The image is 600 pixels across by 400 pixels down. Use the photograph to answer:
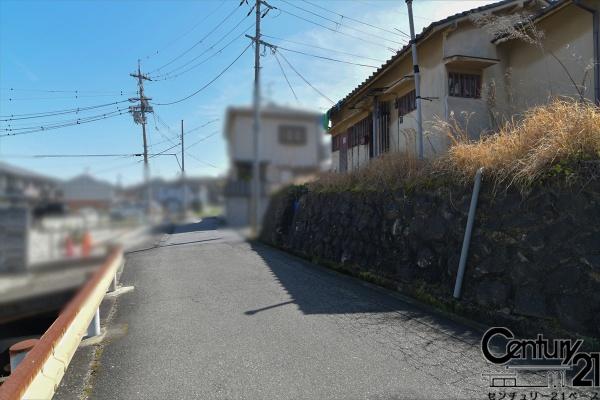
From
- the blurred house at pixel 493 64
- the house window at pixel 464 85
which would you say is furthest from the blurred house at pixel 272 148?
the house window at pixel 464 85

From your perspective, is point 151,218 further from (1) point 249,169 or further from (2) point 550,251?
(2) point 550,251

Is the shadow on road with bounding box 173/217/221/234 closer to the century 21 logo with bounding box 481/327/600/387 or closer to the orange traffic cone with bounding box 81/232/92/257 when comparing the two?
the orange traffic cone with bounding box 81/232/92/257

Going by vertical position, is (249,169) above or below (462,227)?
above

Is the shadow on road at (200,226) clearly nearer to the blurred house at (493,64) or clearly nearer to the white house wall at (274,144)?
the white house wall at (274,144)

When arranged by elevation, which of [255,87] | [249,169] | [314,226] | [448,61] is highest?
[448,61]

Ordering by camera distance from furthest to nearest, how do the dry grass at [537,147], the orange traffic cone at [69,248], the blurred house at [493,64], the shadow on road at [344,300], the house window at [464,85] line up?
the house window at [464,85] < the blurred house at [493,64] < the shadow on road at [344,300] < the dry grass at [537,147] < the orange traffic cone at [69,248]

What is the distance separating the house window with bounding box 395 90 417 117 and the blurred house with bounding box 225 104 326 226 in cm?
958

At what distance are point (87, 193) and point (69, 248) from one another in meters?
0.18

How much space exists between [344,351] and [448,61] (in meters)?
7.87

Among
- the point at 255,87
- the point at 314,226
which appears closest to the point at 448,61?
the point at 314,226

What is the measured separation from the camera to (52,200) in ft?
2.75

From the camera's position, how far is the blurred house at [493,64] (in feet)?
26.8

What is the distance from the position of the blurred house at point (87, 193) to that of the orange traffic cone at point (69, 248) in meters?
0.10

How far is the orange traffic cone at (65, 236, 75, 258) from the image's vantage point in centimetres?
92
